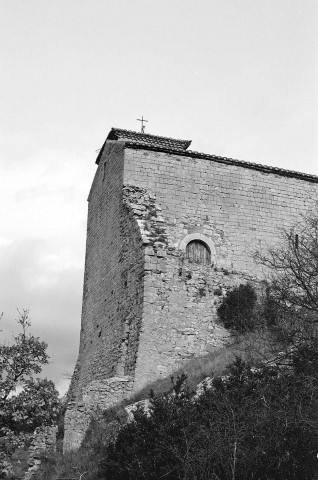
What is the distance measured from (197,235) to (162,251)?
1.67 metres

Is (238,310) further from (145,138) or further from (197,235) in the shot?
(145,138)

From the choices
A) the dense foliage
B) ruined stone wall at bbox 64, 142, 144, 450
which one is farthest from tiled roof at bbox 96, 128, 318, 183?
the dense foliage

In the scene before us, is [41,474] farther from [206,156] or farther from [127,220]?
[206,156]

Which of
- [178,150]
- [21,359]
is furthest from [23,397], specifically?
[178,150]

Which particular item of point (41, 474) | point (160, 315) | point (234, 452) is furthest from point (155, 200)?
point (234, 452)

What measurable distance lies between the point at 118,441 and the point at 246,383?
2.76 meters

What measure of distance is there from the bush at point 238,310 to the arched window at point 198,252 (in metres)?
1.43

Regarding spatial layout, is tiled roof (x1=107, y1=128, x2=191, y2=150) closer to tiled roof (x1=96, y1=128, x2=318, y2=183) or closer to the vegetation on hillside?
tiled roof (x1=96, y1=128, x2=318, y2=183)

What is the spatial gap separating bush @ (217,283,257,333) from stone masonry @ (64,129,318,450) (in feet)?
0.96

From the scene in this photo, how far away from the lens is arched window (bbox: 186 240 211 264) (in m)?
20.0

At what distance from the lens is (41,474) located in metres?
15.4

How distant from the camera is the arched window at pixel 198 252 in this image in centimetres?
1998

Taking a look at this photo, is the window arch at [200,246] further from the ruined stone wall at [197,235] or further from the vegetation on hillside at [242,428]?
the vegetation on hillside at [242,428]

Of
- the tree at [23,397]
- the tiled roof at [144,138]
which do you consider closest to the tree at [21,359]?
the tree at [23,397]
